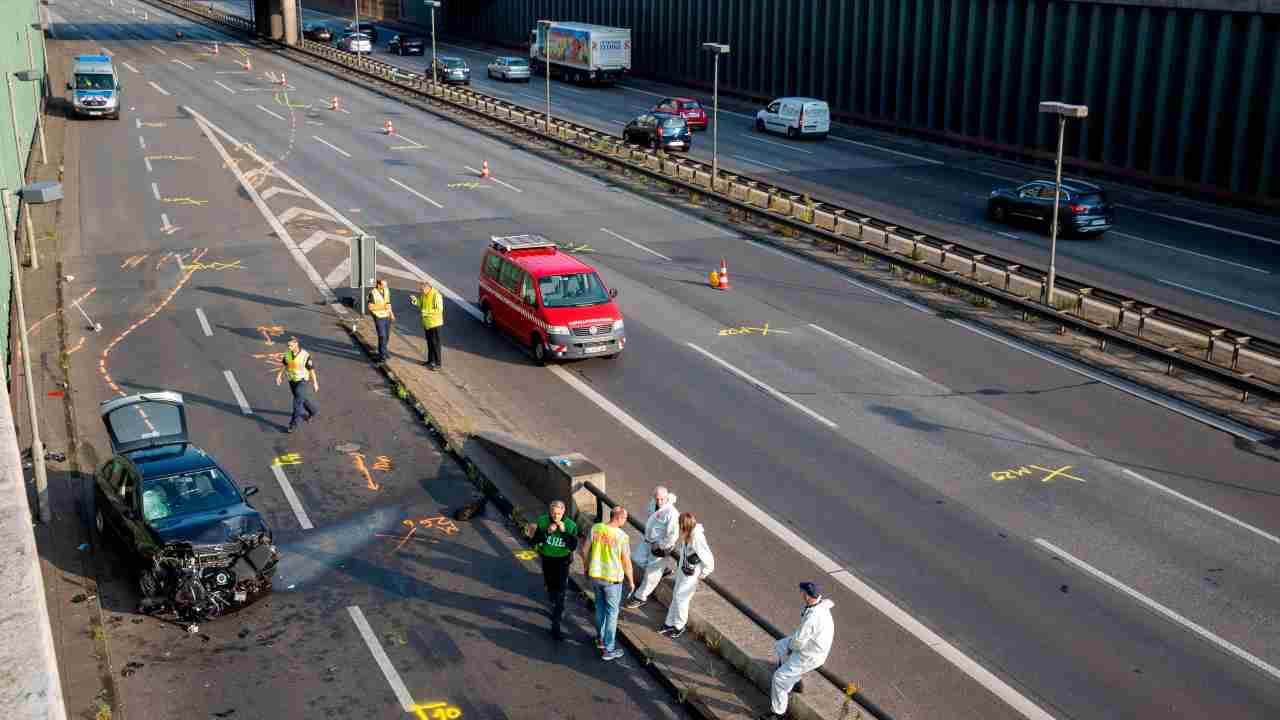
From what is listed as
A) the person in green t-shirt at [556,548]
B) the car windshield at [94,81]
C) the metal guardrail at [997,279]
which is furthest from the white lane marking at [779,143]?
the person in green t-shirt at [556,548]

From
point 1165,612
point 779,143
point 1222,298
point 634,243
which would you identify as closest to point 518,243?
point 634,243

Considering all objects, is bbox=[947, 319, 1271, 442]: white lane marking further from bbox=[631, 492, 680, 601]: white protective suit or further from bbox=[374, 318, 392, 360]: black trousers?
bbox=[374, 318, 392, 360]: black trousers

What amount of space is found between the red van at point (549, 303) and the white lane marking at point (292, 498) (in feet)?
24.8

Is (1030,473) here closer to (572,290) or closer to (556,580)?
(556,580)

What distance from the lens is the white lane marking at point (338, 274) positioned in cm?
→ 3312

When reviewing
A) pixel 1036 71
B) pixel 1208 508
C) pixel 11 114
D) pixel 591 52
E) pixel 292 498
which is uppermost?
pixel 591 52

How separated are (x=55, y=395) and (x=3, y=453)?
1328 centimetres

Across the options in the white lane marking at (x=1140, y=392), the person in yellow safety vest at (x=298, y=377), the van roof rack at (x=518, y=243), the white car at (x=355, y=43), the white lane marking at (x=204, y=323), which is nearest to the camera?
the person in yellow safety vest at (x=298, y=377)

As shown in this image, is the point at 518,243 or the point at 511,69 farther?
the point at 511,69

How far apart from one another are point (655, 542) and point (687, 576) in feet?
2.75

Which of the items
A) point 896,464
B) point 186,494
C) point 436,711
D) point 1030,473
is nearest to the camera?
point 436,711

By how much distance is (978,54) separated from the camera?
6162 cm

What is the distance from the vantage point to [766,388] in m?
25.9

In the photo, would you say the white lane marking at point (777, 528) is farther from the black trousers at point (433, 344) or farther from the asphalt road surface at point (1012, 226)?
the asphalt road surface at point (1012, 226)
